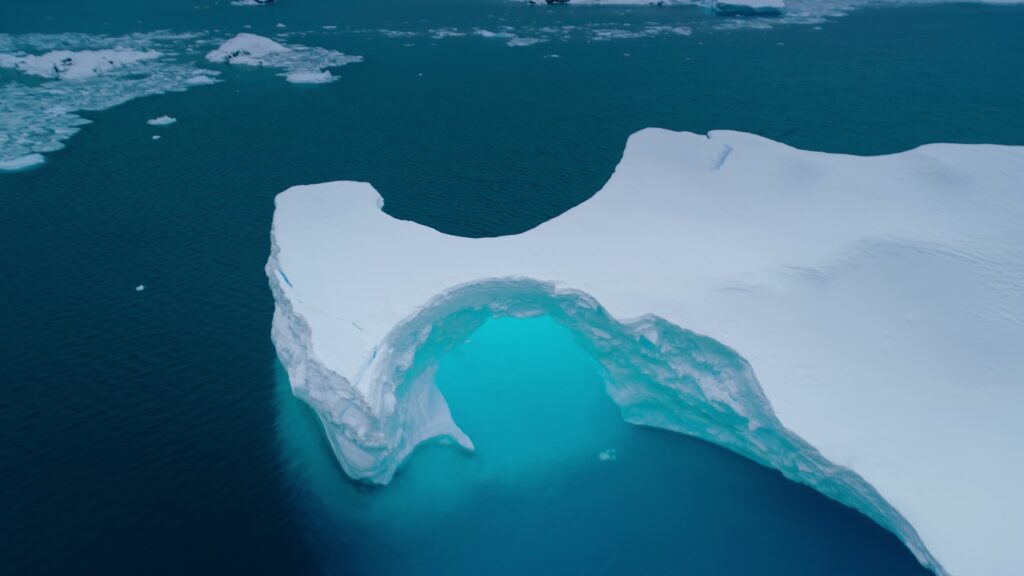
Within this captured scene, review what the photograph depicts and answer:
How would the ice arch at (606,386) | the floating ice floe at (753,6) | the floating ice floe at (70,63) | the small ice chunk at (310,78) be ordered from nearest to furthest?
the ice arch at (606,386) → the floating ice floe at (70,63) → the small ice chunk at (310,78) → the floating ice floe at (753,6)

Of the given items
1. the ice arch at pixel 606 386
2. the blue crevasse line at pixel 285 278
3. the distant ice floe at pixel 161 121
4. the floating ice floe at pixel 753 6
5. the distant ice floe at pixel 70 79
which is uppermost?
the floating ice floe at pixel 753 6

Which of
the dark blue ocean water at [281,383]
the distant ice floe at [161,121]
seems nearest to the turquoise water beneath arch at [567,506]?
the dark blue ocean water at [281,383]

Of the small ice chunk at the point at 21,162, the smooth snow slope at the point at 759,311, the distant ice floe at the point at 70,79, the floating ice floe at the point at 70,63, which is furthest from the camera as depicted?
the floating ice floe at the point at 70,63

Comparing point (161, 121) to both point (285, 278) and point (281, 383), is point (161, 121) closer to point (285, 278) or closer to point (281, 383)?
point (281, 383)

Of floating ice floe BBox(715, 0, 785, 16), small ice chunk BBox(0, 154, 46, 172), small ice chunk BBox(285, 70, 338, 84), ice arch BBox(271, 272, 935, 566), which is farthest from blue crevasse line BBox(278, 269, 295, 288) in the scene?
floating ice floe BBox(715, 0, 785, 16)

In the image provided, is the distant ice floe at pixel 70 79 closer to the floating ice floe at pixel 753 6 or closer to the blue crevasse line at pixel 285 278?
the blue crevasse line at pixel 285 278
